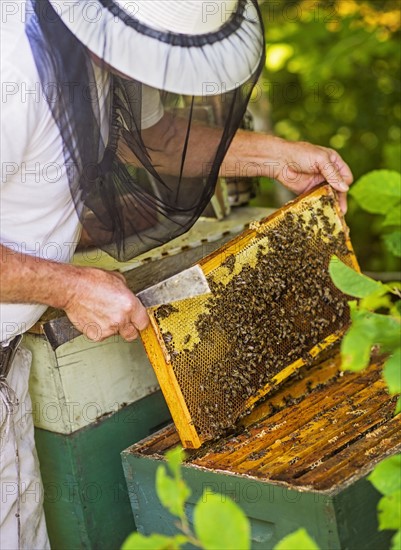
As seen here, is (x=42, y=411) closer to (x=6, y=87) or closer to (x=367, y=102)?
(x=6, y=87)

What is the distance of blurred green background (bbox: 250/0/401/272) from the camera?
5004 mm

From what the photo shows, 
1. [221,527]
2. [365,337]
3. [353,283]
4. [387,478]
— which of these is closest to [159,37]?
[353,283]

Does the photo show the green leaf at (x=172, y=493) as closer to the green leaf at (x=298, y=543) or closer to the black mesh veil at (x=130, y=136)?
the green leaf at (x=298, y=543)

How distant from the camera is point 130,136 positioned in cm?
223

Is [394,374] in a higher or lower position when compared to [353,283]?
lower

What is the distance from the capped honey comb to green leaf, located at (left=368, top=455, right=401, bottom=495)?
2.97 feet

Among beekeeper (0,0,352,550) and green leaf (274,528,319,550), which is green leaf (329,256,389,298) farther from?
beekeeper (0,0,352,550)

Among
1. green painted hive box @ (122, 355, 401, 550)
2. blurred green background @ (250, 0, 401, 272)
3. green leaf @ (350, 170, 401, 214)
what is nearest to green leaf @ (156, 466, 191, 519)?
green painted hive box @ (122, 355, 401, 550)

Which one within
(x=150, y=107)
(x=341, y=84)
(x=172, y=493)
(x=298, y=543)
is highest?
(x=341, y=84)

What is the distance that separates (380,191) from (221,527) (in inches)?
72.1

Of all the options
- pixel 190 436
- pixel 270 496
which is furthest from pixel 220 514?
pixel 190 436

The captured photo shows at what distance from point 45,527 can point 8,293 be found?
0.94 m

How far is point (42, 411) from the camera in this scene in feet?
8.70

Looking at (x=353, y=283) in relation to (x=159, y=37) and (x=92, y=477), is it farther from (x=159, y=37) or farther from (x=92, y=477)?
(x=92, y=477)
